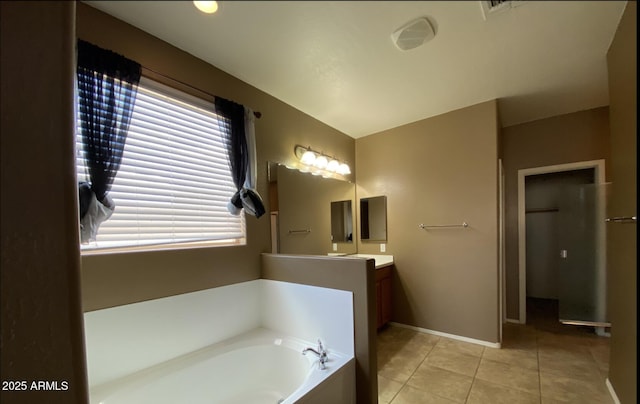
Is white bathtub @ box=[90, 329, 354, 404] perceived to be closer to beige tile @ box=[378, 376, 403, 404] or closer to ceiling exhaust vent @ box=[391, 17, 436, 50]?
beige tile @ box=[378, 376, 403, 404]

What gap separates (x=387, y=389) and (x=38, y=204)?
7.33 ft

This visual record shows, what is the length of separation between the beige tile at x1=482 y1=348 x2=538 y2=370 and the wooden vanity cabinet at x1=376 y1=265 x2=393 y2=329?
960mm

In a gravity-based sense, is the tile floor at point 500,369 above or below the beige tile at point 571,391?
below

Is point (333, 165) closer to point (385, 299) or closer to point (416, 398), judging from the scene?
point (385, 299)

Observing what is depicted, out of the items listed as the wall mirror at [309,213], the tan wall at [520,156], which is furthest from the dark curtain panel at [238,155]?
the tan wall at [520,156]

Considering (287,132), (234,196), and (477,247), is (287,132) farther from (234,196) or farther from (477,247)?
(477,247)

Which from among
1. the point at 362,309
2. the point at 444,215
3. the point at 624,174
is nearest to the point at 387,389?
the point at 362,309

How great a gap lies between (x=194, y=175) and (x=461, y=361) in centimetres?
269

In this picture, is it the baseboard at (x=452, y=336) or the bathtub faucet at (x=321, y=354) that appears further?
the baseboard at (x=452, y=336)

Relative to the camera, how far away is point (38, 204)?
1.90ft

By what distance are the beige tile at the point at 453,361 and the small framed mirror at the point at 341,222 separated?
149 cm

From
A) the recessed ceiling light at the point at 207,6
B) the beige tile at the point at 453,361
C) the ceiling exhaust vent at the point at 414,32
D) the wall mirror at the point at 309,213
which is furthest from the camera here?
the wall mirror at the point at 309,213

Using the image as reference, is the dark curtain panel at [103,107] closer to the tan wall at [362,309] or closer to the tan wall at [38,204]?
the tan wall at [38,204]

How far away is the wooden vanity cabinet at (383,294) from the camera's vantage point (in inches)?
105
